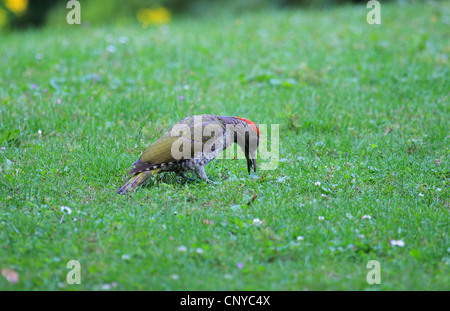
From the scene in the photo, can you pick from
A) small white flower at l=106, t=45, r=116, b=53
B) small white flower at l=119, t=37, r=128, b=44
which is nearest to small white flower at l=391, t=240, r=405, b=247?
small white flower at l=106, t=45, r=116, b=53

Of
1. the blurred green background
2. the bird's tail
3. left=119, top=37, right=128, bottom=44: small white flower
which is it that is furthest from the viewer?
the blurred green background

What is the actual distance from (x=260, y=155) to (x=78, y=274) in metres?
3.23

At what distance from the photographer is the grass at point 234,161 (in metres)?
4.20

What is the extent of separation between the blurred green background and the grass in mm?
2974

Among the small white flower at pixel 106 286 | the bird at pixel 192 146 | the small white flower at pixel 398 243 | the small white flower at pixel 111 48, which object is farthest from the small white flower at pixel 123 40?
the small white flower at pixel 398 243

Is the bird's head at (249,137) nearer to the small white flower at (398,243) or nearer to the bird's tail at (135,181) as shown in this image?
the bird's tail at (135,181)

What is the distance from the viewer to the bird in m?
5.43

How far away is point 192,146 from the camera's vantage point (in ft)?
18.1

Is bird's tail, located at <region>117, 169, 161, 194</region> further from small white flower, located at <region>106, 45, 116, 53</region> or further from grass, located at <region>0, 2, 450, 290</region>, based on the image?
small white flower, located at <region>106, 45, 116, 53</region>

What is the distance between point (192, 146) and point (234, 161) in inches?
45.5

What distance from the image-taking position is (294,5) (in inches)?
595
